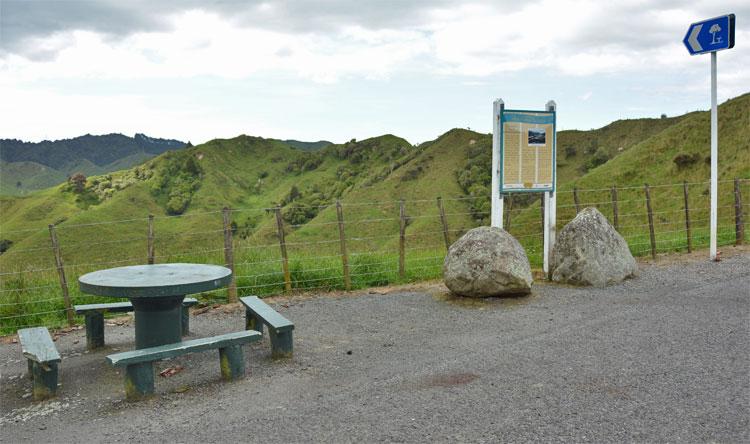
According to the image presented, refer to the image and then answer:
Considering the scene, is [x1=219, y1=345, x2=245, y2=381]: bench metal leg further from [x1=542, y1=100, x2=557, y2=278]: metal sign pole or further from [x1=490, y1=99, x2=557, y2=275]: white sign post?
A: [x1=542, y1=100, x2=557, y2=278]: metal sign pole

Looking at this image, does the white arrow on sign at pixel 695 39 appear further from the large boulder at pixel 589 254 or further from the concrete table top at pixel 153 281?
the concrete table top at pixel 153 281

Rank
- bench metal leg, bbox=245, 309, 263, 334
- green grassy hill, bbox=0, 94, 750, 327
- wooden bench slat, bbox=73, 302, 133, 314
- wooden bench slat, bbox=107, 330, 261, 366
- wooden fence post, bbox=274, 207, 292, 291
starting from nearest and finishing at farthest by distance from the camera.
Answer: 1. wooden bench slat, bbox=107, 330, 261, 366
2. wooden bench slat, bbox=73, 302, 133, 314
3. bench metal leg, bbox=245, 309, 263, 334
4. wooden fence post, bbox=274, 207, 292, 291
5. green grassy hill, bbox=0, 94, 750, 327

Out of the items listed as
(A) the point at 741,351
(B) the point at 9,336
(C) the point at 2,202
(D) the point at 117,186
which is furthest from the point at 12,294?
(C) the point at 2,202

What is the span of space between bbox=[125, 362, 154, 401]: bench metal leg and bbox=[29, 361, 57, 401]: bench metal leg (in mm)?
676

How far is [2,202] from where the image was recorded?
11350cm

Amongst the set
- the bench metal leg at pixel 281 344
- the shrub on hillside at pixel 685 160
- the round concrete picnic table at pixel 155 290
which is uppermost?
the shrub on hillside at pixel 685 160

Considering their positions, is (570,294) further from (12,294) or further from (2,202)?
(2,202)

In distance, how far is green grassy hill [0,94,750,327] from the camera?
10.1 metres

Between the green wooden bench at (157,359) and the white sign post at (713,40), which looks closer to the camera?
the green wooden bench at (157,359)

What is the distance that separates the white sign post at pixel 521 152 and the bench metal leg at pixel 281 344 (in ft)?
14.3

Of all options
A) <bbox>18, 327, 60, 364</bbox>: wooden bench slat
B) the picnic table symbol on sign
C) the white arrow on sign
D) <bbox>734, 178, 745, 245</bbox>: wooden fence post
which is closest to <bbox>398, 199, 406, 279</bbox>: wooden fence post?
<bbox>18, 327, 60, 364</bbox>: wooden bench slat

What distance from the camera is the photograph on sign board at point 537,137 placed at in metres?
9.55

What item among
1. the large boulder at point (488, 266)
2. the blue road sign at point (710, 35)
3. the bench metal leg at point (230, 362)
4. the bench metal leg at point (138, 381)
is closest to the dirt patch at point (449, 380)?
the bench metal leg at point (230, 362)

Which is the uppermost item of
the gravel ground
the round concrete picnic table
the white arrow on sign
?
the white arrow on sign
